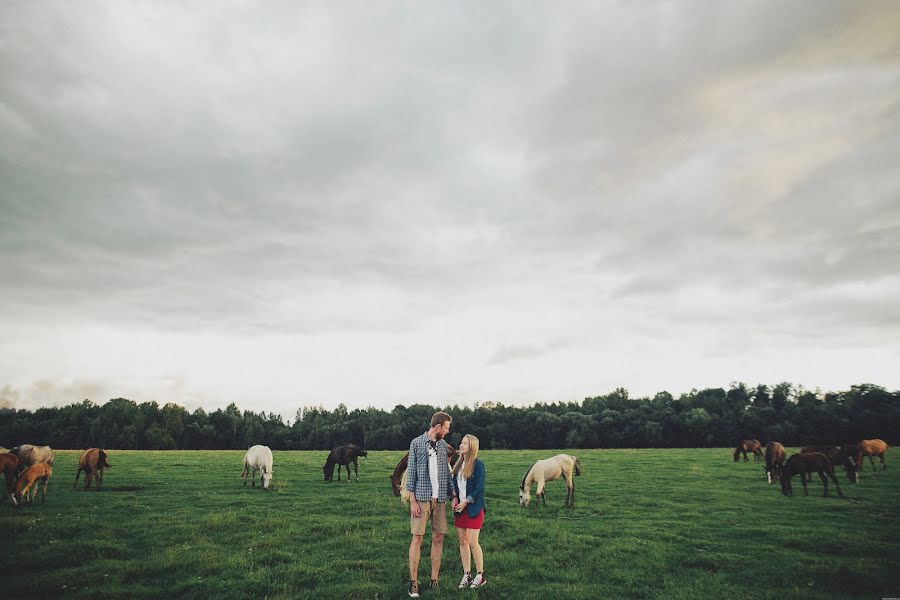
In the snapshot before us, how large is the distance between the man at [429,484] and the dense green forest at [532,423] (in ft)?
245

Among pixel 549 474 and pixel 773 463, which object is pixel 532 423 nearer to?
pixel 773 463

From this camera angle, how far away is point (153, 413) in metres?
92.7

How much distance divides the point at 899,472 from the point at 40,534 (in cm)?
4172

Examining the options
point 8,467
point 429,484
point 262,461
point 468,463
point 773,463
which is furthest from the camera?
point 773,463

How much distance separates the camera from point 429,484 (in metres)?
8.00

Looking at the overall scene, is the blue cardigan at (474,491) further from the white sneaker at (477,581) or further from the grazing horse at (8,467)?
the grazing horse at (8,467)

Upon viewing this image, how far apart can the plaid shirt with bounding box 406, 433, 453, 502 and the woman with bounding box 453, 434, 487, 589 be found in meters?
0.28

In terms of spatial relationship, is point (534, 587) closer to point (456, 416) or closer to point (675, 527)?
point (675, 527)

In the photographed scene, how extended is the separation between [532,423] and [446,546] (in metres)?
77.7

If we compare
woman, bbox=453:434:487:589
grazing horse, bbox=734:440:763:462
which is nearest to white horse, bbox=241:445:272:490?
woman, bbox=453:434:487:589

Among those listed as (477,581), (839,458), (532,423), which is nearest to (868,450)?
(839,458)

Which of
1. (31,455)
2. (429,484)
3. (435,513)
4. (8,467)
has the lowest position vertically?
(31,455)

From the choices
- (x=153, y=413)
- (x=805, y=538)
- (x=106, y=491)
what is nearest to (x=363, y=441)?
(x=153, y=413)

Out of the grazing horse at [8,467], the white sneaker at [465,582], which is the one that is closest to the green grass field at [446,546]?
the white sneaker at [465,582]
